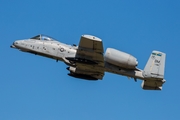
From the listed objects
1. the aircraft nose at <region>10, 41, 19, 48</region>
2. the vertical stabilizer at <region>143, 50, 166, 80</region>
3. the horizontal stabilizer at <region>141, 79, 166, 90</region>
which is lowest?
the horizontal stabilizer at <region>141, 79, 166, 90</region>

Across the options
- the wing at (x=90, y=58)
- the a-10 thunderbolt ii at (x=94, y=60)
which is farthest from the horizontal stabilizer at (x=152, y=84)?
the wing at (x=90, y=58)

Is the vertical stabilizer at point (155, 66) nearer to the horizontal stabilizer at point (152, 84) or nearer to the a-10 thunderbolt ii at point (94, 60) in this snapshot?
the a-10 thunderbolt ii at point (94, 60)

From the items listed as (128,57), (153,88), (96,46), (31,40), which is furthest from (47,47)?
(153,88)

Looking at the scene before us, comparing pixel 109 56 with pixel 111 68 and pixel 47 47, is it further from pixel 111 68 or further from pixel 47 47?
pixel 47 47

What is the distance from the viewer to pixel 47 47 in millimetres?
32656

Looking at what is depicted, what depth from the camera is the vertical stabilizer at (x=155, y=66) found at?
32.2 meters

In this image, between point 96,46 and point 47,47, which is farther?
point 47,47

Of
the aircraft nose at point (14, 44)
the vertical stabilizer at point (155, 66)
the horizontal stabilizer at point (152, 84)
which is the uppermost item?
the aircraft nose at point (14, 44)

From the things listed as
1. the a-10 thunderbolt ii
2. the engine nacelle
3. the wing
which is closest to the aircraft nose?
the a-10 thunderbolt ii

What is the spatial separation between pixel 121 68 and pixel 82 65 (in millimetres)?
3081

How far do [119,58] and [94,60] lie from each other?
6.43 feet

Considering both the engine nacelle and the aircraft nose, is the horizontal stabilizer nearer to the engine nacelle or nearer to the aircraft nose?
the engine nacelle

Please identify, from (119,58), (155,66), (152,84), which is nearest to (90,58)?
(119,58)

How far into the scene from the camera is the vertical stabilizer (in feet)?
106
